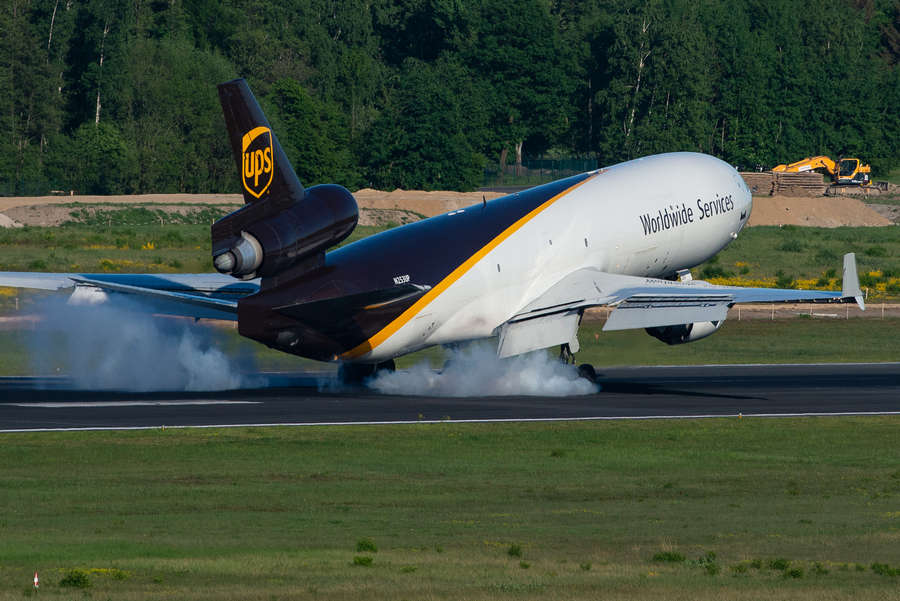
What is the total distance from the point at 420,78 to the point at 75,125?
137 ft

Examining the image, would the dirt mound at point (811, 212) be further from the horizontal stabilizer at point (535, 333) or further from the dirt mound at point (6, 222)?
the horizontal stabilizer at point (535, 333)

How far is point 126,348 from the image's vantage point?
45.3 m

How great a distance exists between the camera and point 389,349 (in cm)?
4125

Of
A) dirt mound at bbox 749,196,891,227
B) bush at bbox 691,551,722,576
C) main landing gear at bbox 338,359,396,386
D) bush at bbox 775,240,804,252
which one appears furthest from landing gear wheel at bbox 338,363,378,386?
dirt mound at bbox 749,196,891,227

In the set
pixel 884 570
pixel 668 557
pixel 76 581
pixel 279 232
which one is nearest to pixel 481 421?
pixel 279 232

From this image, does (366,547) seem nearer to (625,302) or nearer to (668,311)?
(668,311)

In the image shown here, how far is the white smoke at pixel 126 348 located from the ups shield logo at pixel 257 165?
33.5 ft

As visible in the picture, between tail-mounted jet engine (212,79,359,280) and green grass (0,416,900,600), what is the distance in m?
4.26

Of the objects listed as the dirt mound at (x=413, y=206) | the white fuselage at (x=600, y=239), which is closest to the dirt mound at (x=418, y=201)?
the dirt mound at (x=413, y=206)

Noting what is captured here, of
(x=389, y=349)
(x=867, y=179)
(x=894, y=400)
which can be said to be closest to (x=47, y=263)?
(x=389, y=349)

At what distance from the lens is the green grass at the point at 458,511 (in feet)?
62.3

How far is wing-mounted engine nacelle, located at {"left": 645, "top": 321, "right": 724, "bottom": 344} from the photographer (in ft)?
153

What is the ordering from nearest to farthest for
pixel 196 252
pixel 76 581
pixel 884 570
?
pixel 76 581 → pixel 884 570 → pixel 196 252

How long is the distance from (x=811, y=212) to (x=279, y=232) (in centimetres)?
11907
